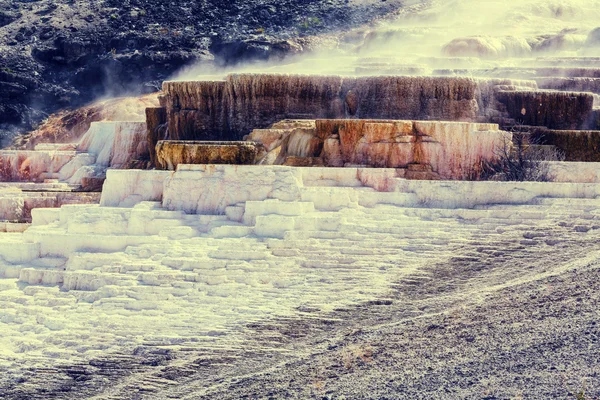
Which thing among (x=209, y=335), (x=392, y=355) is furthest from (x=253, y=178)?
(x=392, y=355)

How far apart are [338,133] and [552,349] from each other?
6.75 m

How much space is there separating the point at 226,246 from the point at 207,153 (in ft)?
9.80

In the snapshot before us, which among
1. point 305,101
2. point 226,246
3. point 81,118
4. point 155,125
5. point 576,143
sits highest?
point 305,101

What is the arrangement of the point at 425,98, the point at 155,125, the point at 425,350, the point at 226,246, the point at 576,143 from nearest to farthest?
1. the point at 425,350
2. the point at 226,246
3. the point at 576,143
4. the point at 425,98
5. the point at 155,125

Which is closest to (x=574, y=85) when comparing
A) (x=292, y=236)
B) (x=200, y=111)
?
(x=200, y=111)

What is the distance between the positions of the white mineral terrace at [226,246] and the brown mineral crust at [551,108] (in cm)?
421

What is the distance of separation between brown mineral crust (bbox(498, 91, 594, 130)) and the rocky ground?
A: 13.1 metres

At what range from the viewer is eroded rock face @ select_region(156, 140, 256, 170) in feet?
50.8

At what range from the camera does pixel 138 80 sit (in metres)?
30.7

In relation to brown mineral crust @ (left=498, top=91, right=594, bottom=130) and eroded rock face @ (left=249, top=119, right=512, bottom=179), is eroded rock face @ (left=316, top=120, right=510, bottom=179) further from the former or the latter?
brown mineral crust @ (left=498, top=91, right=594, bottom=130)

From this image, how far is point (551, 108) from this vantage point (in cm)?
1823

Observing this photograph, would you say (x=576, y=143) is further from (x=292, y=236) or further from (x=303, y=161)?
(x=292, y=236)

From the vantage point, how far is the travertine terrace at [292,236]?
34.9 ft

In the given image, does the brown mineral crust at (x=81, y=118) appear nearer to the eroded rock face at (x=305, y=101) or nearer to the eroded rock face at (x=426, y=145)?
the eroded rock face at (x=305, y=101)
